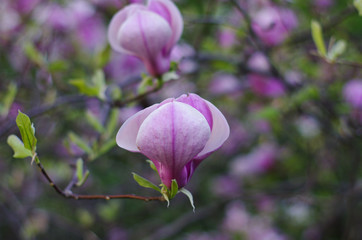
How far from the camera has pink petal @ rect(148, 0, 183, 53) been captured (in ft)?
1.95

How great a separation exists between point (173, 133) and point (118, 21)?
11.0 inches

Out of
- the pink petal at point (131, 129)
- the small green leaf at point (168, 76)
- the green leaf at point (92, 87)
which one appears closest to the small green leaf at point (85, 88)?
the green leaf at point (92, 87)

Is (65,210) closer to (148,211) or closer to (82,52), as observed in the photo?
(148,211)

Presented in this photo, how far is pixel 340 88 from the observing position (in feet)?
3.97

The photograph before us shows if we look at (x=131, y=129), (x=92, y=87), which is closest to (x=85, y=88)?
(x=92, y=87)

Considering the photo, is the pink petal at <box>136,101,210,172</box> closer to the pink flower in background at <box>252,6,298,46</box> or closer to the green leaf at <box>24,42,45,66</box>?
the green leaf at <box>24,42,45,66</box>

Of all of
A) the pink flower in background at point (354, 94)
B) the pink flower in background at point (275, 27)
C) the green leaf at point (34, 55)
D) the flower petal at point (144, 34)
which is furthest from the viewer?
the pink flower in background at point (275, 27)

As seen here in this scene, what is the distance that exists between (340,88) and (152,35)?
818 mm

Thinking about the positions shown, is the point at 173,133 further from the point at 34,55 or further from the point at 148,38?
the point at 34,55

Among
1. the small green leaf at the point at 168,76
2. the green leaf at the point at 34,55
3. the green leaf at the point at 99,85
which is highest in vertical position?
the small green leaf at the point at 168,76

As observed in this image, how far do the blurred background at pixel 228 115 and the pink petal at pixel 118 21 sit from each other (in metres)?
0.29

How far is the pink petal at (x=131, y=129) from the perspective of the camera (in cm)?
45

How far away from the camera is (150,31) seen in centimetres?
58

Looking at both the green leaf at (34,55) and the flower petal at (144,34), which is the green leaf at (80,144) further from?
the green leaf at (34,55)
